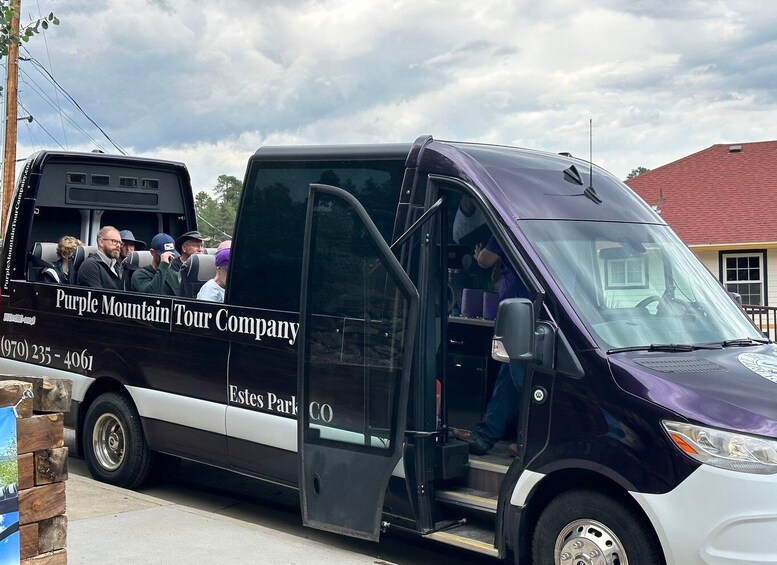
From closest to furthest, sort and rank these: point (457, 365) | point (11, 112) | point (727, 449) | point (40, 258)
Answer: point (727, 449) → point (457, 365) → point (40, 258) → point (11, 112)

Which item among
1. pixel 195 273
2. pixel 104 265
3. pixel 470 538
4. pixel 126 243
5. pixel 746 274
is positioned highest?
pixel 746 274

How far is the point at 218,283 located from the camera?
301 inches

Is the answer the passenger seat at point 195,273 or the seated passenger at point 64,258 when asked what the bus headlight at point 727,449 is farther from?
the seated passenger at point 64,258

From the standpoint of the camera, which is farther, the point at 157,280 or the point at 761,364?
the point at 157,280

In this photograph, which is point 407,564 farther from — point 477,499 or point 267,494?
point 267,494

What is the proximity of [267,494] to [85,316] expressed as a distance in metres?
2.19

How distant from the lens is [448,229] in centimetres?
615

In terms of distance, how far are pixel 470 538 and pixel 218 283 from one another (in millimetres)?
3125

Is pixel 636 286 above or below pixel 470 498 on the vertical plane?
above

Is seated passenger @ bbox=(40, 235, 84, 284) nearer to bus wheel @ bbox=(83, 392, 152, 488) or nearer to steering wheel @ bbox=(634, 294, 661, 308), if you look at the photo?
bus wheel @ bbox=(83, 392, 152, 488)

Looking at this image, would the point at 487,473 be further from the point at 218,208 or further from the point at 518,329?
the point at 218,208

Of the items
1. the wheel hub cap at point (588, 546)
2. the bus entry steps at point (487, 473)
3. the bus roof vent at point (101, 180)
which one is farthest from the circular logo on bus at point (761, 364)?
the bus roof vent at point (101, 180)

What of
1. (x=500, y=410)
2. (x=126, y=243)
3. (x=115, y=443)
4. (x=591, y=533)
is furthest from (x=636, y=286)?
(x=126, y=243)

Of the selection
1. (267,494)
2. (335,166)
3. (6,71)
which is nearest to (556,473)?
(335,166)
